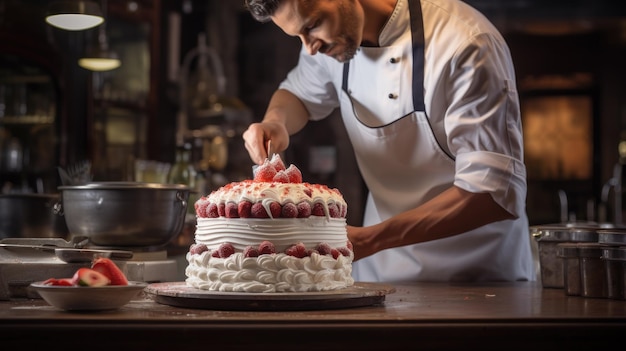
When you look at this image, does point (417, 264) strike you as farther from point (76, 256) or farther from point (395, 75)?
point (76, 256)

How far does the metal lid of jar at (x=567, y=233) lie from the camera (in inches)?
88.0

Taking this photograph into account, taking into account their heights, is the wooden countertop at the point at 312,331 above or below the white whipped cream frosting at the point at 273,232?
below

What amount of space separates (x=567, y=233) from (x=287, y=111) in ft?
3.97

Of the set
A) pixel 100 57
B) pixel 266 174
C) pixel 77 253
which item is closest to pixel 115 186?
pixel 77 253

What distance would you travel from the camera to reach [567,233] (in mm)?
2350

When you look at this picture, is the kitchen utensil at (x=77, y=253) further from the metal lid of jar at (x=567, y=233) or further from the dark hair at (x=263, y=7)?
the metal lid of jar at (x=567, y=233)

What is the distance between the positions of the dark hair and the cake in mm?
619

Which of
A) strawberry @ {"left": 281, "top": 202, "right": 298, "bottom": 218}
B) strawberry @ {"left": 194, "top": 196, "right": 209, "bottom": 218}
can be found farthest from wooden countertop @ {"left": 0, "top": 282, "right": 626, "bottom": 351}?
strawberry @ {"left": 194, "top": 196, "right": 209, "bottom": 218}

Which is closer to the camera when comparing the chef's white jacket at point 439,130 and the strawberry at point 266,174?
the strawberry at point 266,174

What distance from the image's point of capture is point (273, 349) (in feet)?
4.96

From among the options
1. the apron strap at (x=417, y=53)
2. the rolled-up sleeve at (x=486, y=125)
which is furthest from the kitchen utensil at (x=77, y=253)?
the apron strap at (x=417, y=53)

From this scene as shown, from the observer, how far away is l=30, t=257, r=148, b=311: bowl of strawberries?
1.65 meters

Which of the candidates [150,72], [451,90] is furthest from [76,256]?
[150,72]

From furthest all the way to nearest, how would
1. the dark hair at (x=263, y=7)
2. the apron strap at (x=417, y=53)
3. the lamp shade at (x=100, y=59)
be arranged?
the lamp shade at (x=100, y=59), the apron strap at (x=417, y=53), the dark hair at (x=263, y=7)
